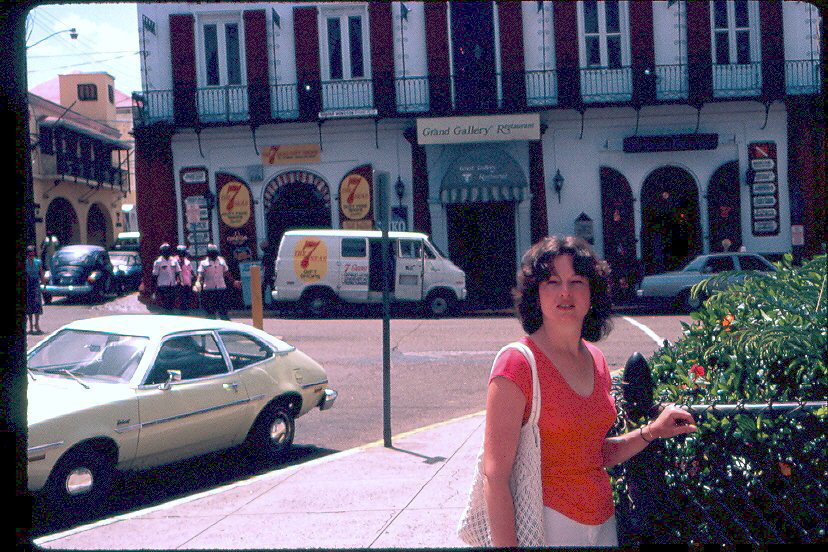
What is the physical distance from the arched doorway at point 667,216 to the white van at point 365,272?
6.78 metres

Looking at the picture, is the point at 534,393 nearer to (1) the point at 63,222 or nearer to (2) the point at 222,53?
(2) the point at 222,53

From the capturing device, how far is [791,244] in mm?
23812

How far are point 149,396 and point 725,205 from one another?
20477 millimetres

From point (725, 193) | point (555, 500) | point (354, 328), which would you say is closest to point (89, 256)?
point (354, 328)

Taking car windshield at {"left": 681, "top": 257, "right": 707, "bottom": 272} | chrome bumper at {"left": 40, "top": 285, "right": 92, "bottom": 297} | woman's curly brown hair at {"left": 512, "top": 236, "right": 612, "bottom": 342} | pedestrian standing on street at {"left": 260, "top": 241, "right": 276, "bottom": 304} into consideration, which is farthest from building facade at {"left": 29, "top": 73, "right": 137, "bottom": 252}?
woman's curly brown hair at {"left": 512, "top": 236, "right": 612, "bottom": 342}

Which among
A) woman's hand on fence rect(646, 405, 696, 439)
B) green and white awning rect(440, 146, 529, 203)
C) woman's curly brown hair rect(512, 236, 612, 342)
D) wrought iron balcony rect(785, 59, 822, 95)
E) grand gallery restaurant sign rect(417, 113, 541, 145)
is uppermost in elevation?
wrought iron balcony rect(785, 59, 822, 95)

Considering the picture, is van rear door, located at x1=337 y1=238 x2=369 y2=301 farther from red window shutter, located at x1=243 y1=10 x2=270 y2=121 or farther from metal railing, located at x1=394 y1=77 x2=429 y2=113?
red window shutter, located at x1=243 y1=10 x2=270 y2=121

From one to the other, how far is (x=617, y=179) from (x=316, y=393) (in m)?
17.4

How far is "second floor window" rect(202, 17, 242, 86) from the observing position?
24.4 m

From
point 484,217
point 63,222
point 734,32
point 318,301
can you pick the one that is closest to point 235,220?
point 318,301

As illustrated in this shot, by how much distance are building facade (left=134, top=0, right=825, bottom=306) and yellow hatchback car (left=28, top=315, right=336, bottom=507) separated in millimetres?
15833

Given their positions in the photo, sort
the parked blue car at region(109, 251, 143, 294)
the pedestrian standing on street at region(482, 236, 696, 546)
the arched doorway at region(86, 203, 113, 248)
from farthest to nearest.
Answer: the arched doorway at region(86, 203, 113, 248)
the parked blue car at region(109, 251, 143, 294)
the pedestrian standing on street at region(482, 236, 696, 546)

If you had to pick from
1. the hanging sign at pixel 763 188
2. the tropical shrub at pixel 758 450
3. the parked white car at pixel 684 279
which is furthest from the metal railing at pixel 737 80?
the tropical shrub at pixel 758 450

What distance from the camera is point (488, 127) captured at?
78.4ft
